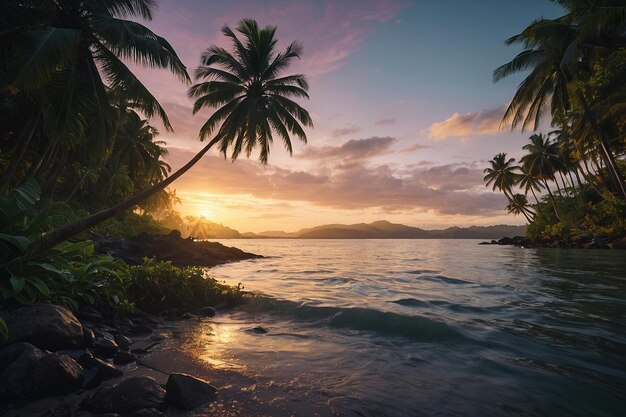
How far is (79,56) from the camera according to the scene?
33.9ft

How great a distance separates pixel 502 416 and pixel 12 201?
7.70 m

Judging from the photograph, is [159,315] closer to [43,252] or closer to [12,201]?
[43,252]

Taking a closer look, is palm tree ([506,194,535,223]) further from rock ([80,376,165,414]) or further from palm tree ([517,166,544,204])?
rock ([80,376,165,414])

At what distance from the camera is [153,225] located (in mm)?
37312

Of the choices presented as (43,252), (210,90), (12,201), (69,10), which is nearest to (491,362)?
(43,252)

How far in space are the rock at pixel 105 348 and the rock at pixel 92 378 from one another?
0.79 meters

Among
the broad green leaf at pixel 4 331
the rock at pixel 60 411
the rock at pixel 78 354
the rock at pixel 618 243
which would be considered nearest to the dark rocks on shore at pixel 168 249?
the rock at pixel 78 354

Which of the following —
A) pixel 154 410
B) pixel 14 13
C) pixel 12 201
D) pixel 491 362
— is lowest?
pixel 491 362

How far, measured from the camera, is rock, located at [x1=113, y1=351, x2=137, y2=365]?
433 centimetres

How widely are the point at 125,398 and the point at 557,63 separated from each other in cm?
2896

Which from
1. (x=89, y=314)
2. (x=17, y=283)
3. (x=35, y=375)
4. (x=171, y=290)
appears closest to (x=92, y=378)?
(x=35, y=375)

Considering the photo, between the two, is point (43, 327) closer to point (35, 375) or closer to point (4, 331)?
point (4, 331)

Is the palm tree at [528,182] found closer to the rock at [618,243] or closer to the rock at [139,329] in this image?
the rock at [618,243]

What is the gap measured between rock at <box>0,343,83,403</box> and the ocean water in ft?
5.16
